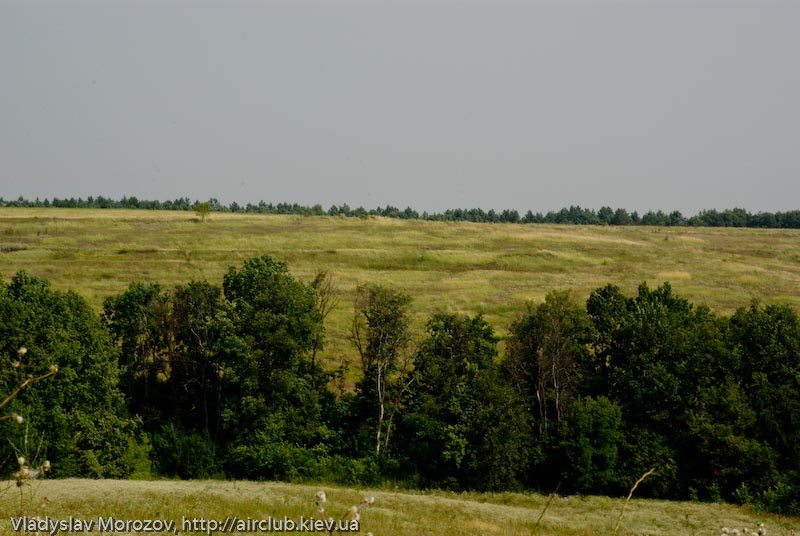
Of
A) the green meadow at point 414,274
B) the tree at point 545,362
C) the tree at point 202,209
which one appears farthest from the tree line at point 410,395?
the tree at point 202,209

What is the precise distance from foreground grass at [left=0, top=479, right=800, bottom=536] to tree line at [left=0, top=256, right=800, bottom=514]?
392cm

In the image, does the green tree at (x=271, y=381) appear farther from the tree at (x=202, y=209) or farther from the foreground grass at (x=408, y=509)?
the tree at (x=202, y=209)

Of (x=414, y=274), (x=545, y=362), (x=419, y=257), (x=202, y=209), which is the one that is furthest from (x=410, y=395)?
(x=202, y=209)

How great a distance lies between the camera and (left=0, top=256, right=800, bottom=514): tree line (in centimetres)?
4584

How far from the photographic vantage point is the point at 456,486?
4647 cm

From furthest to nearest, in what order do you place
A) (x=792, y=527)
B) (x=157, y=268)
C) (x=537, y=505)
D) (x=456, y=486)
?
(x=157, y=268) → (x=456, y=486) → (x=537, y=505) → (x=792, y=527)

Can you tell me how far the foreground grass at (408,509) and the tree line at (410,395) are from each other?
3.92 metres

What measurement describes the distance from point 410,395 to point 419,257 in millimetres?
64488

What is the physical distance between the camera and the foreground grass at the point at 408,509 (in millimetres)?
27703

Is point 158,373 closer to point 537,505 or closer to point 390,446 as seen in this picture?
point 390,446

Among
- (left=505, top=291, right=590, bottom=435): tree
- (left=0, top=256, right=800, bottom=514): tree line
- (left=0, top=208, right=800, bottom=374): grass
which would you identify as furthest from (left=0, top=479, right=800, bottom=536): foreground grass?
(left=0, top=208, right=800, bottom=374): grass

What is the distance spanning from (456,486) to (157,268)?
6378 cm

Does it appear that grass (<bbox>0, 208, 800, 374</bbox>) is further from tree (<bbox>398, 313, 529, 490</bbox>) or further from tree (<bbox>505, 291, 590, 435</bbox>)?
tree (<bbox>505, 291, 590, 435</bbox>)

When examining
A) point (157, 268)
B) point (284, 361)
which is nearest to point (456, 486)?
point (284, 361)
